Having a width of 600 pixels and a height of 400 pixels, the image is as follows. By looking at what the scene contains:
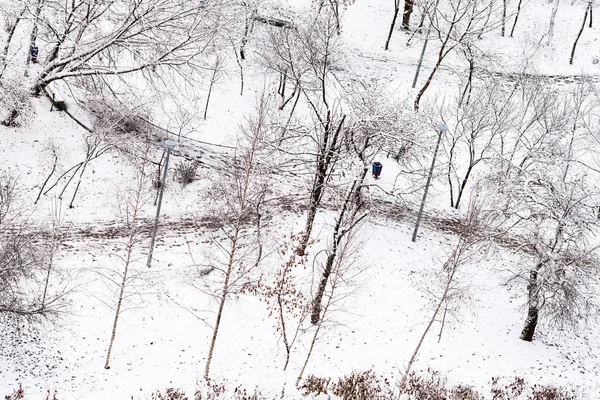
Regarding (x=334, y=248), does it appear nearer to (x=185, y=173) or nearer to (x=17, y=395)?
(x=17, y=395)

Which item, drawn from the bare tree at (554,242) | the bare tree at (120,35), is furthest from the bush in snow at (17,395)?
the bare tree at (554,242)

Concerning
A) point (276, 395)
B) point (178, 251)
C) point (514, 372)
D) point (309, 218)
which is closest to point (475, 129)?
point (309, 218)

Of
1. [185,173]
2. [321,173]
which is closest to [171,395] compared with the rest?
[321,173]

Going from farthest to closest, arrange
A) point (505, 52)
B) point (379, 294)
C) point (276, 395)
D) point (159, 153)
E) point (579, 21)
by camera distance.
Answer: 1. point (579, 21)
2. point (505, 52)
3. point (159, 153)
4. point (379, 294)
5. point (276, 395)

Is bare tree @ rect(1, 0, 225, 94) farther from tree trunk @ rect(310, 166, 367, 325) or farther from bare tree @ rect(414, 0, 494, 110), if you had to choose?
bare tree @ rect(414, 0, 494, 110)

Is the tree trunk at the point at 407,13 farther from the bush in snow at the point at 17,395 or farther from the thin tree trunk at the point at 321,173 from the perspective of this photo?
the bush in snow at the point at 17,395

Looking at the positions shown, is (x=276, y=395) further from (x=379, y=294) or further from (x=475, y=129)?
(x=475, y=129)

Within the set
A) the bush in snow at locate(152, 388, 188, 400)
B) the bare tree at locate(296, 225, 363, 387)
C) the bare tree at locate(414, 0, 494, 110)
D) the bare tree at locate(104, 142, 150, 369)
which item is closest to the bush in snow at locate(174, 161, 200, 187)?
the bare tree at locate(104, 142, 150, 369)

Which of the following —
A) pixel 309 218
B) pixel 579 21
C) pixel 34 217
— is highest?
pixel 579 21
